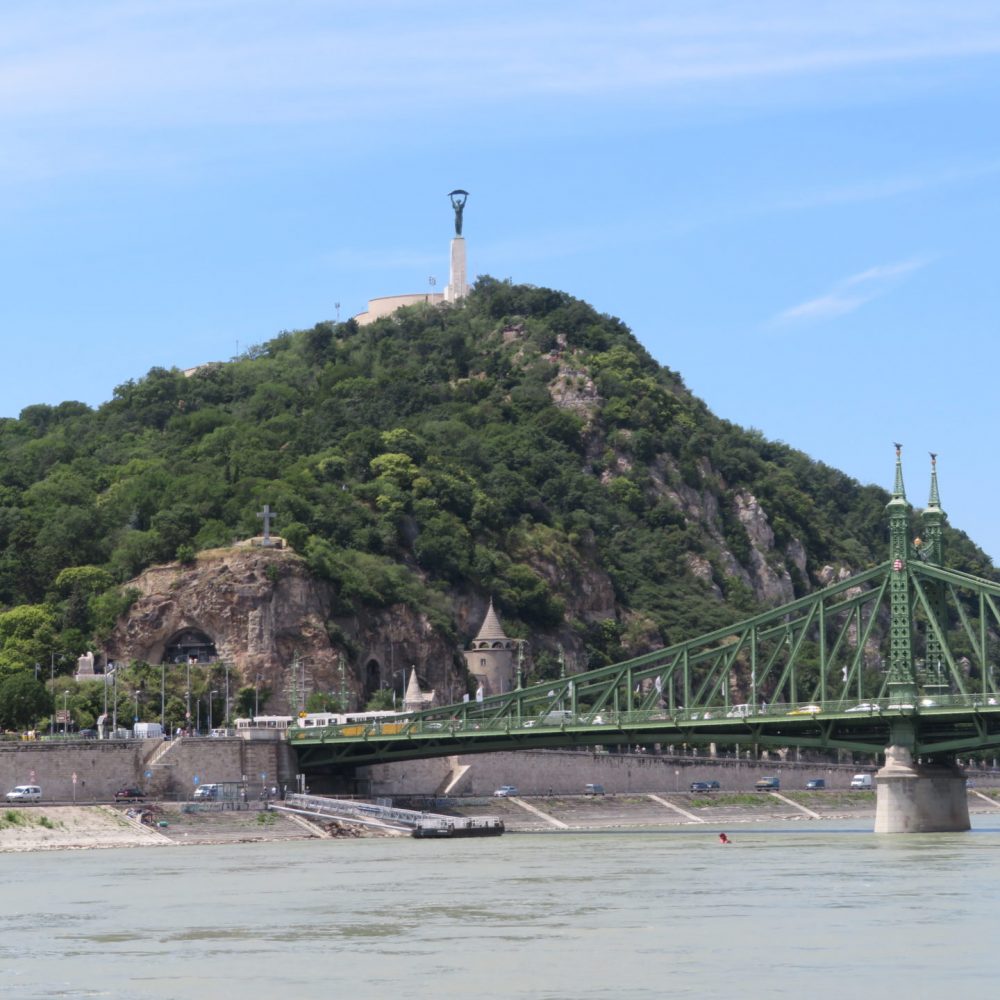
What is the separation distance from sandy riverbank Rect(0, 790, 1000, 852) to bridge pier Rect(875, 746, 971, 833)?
16184mm

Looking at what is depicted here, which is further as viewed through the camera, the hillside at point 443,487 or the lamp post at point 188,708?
the hillside at point 443,487

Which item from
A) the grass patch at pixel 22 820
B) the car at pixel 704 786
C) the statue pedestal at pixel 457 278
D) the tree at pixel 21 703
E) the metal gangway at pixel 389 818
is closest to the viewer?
the grass patch at pixel 22 820

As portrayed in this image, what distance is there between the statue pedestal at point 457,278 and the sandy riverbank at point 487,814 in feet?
280

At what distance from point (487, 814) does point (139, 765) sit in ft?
59.5

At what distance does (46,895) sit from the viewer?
185 ft

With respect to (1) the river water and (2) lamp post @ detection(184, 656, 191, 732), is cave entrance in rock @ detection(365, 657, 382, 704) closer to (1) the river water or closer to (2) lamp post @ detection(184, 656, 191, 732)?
(2) lamp post @ detection(184, 656, 191, 732)

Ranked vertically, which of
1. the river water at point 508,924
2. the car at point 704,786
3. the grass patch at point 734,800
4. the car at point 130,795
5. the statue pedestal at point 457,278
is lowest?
the river water at point 508,924

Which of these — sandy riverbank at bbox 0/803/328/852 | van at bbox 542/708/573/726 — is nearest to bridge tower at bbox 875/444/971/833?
van at bbox 542/708/573/726

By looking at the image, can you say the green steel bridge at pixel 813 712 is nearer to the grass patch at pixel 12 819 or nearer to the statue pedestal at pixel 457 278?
the grass patch at pixel 12 819

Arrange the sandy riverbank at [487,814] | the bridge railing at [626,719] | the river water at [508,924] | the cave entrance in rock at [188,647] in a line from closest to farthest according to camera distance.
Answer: the river water at [508,924]
the sandy riverbank at [487,814]
the bridge railing at [626,719]
the cave entrance in rock at [188,647]

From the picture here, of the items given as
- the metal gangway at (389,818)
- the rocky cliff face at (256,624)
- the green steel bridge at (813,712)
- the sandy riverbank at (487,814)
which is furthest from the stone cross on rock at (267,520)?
the metal gangway at (389,818)

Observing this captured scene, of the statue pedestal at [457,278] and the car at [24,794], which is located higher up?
the statue pedestal at [457,278]

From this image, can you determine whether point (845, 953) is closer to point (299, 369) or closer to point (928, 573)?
point (928, 573)

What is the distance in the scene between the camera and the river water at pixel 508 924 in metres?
37.2
